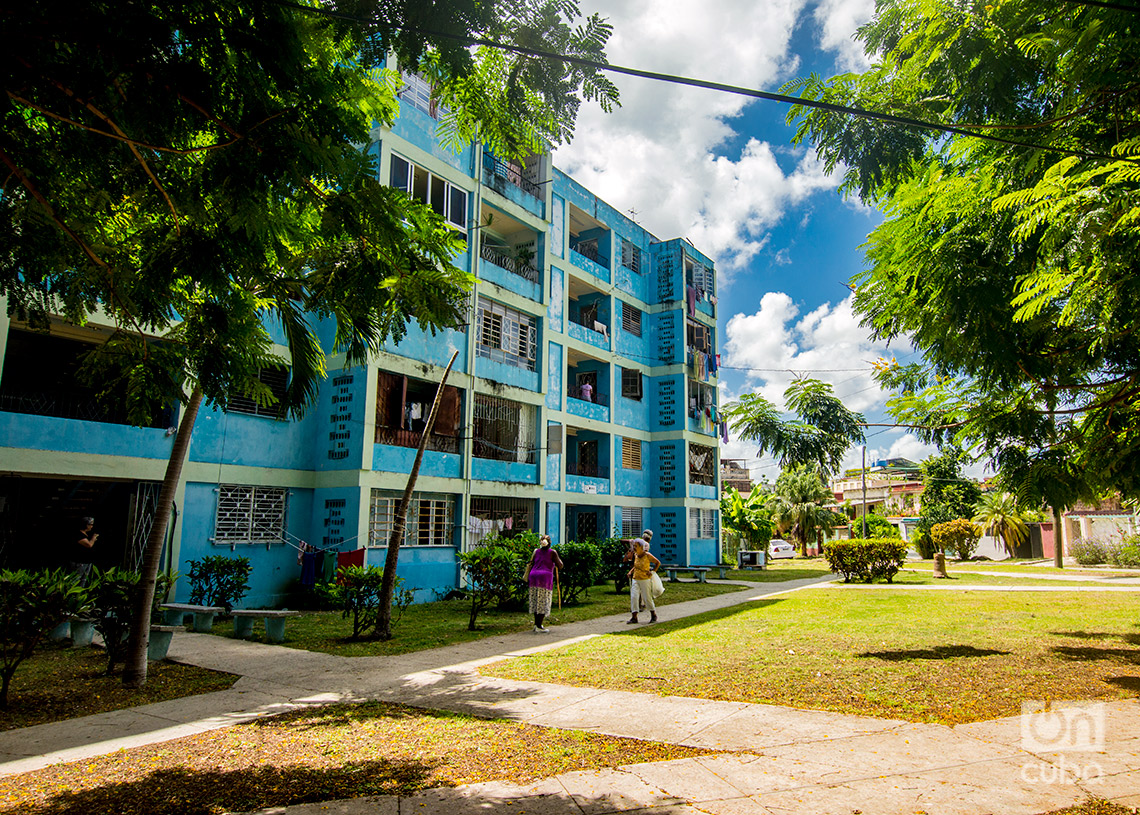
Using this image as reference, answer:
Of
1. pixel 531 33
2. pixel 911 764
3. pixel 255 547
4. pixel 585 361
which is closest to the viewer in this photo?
pixel 531 33

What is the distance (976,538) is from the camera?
41500 millimetres

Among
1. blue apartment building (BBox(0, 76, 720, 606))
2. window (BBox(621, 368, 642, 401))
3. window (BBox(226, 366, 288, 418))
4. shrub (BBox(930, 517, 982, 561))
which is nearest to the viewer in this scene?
blue apartment building (BBox(0, 76, 720, 606))

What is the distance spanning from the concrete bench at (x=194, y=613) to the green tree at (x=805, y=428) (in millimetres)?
40857

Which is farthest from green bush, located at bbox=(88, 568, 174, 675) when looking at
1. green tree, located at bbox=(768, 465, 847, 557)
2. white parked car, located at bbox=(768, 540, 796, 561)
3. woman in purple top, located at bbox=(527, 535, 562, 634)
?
white parked car, located at bbox=(768, 540, 796, 561)

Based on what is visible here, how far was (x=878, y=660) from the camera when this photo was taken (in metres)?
9.12

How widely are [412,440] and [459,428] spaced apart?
1689mm

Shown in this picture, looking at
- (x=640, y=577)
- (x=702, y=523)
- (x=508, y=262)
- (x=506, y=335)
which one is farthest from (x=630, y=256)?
(x=640, y=577)

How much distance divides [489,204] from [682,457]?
1372cm

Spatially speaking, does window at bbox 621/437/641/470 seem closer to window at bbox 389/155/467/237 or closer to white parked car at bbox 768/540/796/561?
window at bbox 389/155/467/237

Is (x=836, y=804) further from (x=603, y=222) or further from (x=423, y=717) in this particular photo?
(x=603, y=222)

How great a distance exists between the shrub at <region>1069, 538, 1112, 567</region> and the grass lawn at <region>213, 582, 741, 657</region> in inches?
1139

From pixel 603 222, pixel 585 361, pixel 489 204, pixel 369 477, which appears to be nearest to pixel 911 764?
pixel 369 477

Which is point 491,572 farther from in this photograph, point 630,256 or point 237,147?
point 630,256

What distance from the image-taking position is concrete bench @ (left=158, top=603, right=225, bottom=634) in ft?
37.7
